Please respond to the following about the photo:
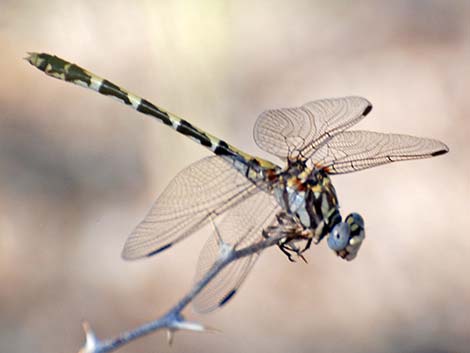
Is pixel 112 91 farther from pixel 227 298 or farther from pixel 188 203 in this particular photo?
pixel 227 298

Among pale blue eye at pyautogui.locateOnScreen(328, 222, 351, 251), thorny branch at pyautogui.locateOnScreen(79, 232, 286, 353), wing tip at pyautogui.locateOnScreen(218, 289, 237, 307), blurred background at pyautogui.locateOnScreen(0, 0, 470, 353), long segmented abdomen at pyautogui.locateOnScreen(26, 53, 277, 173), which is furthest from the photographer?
blurred background at pyautogui.locateOnScreen(0, 0, 470, 353)

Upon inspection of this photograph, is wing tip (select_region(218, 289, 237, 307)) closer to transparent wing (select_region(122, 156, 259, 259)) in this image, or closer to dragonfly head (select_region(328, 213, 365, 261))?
transparent wing (select_region(122, 156, 259, 259))

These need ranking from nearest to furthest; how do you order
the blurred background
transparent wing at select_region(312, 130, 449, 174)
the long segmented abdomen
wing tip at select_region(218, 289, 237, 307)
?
Answer: 1. wing tip at select_region(218, 289, 237, 307)
2. transparent wing at select_region(312, 130, 449, 174)
3. the long segmented abdomen
4. the blurred background

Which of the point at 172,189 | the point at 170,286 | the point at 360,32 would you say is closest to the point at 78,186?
the point at 170,286

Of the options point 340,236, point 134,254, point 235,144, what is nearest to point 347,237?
point 340,236

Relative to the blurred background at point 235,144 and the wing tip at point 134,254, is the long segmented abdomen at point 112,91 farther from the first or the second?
the blurred background at point 235,144

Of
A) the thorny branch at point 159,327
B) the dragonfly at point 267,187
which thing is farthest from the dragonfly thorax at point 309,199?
the thorny branch at point 159,327

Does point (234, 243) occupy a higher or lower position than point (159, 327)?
higher

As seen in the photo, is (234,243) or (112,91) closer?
(234,243)

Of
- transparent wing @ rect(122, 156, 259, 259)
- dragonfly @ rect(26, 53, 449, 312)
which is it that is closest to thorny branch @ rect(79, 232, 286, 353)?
dragonfly @ rect(26, 53, 449, 312)
